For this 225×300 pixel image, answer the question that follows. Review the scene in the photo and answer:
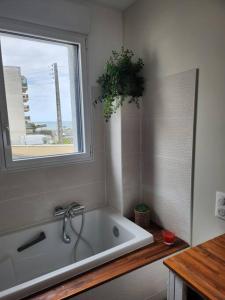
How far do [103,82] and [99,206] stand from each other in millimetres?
1170

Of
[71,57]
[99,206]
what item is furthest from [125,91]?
[99,206]

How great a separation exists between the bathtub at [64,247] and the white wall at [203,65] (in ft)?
1.66

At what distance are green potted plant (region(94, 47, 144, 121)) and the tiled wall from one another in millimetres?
122

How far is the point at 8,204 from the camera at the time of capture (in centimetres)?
162

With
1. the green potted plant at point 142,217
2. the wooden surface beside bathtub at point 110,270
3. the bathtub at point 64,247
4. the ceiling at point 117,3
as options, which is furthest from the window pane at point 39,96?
the wooden surface beside bathtub at point 110,270

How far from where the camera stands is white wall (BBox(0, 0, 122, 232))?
1.57 m

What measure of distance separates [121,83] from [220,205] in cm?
110

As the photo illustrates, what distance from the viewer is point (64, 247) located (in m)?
1.81

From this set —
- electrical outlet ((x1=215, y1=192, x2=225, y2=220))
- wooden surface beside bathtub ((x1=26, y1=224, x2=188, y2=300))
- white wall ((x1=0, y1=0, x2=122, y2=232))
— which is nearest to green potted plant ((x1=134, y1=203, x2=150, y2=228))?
wooden surface beside bathtub ((x1=26, y1=224, x2=188, y2=300))

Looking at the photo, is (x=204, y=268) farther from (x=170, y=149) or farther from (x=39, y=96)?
(x=39, y=96)

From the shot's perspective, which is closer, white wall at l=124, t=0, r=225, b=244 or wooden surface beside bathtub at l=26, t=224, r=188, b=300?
wooden surface beside bathtub at l=26, t=224, r=188, b=300

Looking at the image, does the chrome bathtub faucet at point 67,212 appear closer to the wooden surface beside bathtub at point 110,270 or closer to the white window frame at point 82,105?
the white window frame at point 82,105

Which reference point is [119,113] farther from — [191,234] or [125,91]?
[191,234]

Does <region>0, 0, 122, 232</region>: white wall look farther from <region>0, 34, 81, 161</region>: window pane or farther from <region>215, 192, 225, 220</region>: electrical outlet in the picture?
<region>215, 192, 225, 220</region>: electrical outlet
